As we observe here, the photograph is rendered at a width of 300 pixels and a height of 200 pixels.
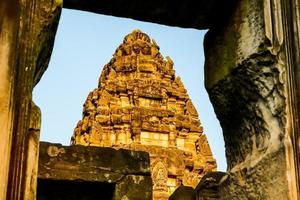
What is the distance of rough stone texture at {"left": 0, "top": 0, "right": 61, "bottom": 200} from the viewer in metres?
2.39

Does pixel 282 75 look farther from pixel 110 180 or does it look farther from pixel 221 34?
pixel 110 180

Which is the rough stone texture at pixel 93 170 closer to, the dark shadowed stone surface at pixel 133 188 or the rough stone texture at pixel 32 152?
the dark shadowed stone surface at pixel 133 188

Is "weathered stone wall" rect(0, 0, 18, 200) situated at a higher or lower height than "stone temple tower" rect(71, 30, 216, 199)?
lower

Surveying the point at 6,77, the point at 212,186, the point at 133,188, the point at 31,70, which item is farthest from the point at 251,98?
the point at 133,188

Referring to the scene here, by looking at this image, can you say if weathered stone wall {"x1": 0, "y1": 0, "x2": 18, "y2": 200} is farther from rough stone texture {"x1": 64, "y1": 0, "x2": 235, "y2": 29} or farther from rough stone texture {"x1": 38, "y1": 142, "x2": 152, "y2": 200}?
rough stone texture {"x1": 38, "y1": 142, "x2": 152, "y2": 200}

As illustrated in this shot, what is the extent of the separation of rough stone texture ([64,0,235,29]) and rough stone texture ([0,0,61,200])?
923 mm

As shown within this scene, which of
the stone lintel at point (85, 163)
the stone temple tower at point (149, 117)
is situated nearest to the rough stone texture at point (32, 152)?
the stone lintel at point (85, 163)

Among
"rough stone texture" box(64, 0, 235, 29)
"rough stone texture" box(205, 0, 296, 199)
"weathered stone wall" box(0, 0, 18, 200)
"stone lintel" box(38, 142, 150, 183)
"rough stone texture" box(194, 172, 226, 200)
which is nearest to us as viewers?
"weathered stone wall" box(0, 0, 18, 200)

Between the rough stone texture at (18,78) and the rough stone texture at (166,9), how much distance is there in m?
0.92

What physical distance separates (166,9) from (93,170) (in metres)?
1.91

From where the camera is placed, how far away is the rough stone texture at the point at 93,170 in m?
5.05

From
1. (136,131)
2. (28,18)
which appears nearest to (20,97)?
(28,18)

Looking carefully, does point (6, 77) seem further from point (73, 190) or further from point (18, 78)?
point (73, 190)

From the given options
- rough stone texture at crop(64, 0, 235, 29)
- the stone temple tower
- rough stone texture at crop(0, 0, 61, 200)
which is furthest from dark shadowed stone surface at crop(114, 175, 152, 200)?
the stone temple tower
